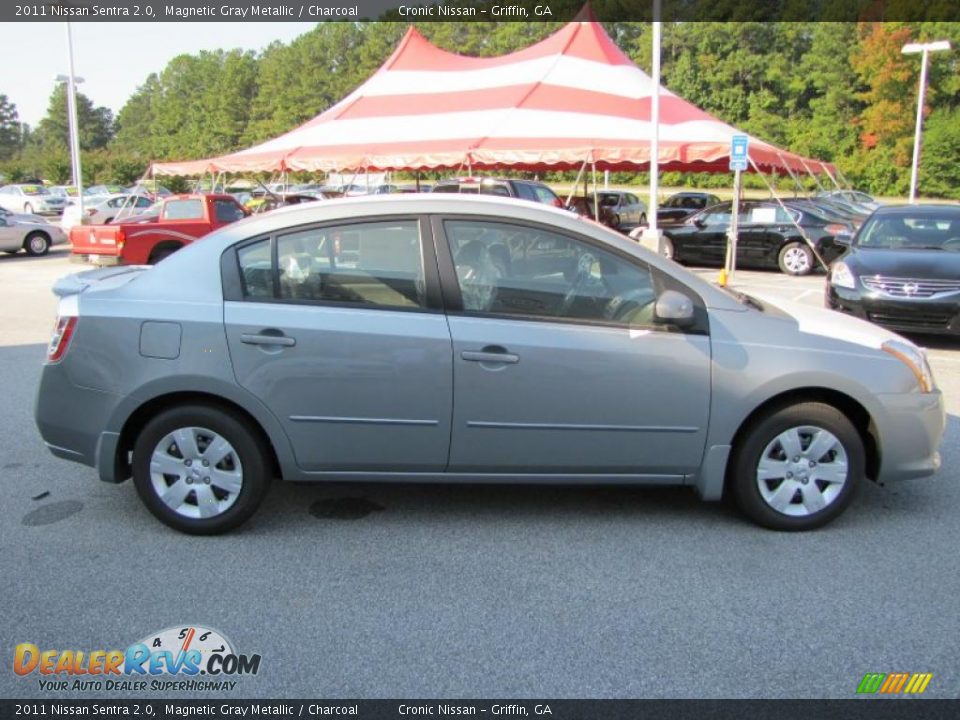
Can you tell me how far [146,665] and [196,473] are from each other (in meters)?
1.16

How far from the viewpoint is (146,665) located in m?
3.00

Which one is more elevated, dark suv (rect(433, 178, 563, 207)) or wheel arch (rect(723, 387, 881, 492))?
dark suv (rect(433, 178, 563, 207))

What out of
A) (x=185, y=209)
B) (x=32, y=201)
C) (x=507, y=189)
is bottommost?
(x=185, y=209)

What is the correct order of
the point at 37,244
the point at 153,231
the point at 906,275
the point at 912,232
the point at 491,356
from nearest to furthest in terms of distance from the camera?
the point at 491,356 → the point at 906,275 → the point at 912,232 → the point at 153,231 → the point at 37,244

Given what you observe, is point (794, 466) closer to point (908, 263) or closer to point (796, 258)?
point (908, 263)

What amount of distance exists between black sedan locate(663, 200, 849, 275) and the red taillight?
1382 cm

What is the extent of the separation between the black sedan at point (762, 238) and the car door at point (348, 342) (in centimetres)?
1320

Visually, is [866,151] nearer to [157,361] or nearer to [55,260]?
[55,260]

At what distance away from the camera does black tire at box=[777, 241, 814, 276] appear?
56.3 ft

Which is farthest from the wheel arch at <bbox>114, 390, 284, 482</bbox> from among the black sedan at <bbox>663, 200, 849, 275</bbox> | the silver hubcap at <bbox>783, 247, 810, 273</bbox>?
the silver hubcap at <bbox>783, 247, 810, 273</bbox>

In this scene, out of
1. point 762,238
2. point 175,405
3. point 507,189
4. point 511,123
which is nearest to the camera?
point 175,405

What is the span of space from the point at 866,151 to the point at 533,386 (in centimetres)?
5772

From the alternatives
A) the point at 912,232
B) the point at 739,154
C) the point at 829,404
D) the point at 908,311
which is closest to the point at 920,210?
the point at 912,232

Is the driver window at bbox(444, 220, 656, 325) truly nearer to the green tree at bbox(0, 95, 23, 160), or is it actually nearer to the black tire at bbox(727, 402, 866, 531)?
the black tire at bbox(727, 402, 866, 531)
